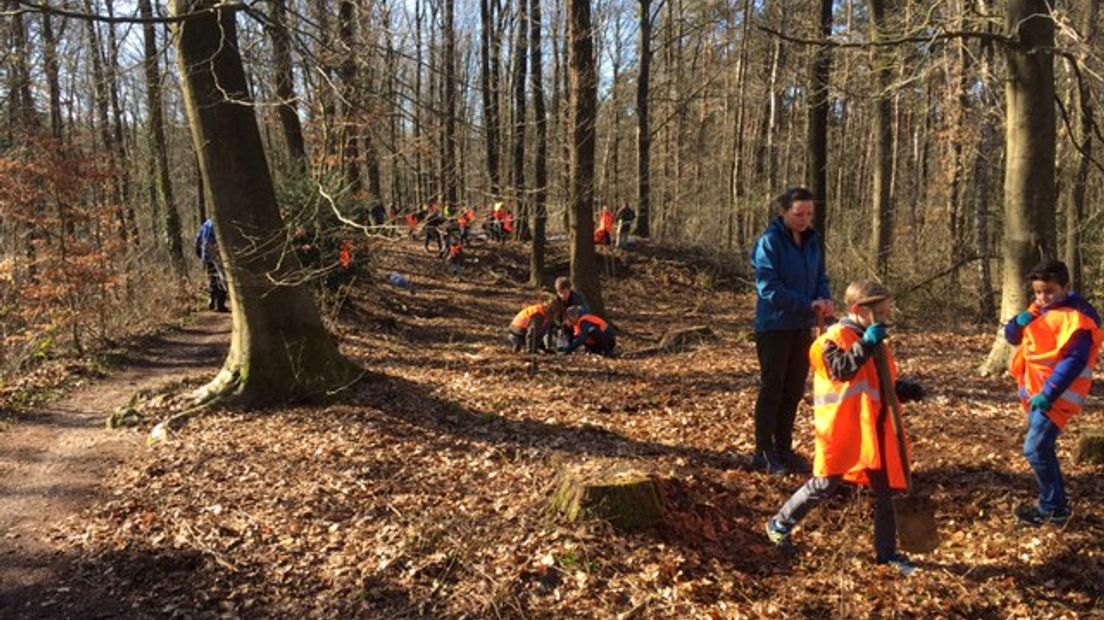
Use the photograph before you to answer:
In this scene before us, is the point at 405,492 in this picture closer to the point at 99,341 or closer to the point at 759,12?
the point at 99,341

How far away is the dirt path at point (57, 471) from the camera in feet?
13.8

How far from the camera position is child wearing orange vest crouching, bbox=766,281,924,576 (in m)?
3.80

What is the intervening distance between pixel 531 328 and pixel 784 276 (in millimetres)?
6285

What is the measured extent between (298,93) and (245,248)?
90.4 inches

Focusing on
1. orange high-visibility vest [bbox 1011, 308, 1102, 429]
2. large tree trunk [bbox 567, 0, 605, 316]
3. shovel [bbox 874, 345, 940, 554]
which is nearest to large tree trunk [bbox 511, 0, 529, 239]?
large tree trunk [bbox 567, 0, 605, 316]

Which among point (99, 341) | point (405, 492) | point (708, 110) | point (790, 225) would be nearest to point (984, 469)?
point (790, 225)

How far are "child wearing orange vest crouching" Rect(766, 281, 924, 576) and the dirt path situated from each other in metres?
4.01

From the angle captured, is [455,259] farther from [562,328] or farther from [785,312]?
[785,312]

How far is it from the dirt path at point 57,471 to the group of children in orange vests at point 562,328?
438 centimetres

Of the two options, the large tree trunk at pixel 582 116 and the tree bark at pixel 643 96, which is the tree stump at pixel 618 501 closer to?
the large tree trunk at pixel 582 116

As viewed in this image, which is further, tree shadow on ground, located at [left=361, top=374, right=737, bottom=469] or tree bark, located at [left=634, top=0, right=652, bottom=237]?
tree bark, located at [left=634, top=0, right=652, bottom=237]

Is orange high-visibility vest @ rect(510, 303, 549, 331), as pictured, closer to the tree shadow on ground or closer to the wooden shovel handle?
the tree shadow on ground

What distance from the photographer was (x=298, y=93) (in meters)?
8.21

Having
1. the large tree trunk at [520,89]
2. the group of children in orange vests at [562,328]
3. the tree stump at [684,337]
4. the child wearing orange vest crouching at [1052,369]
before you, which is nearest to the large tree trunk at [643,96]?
the large tree trunk at [520,89]
